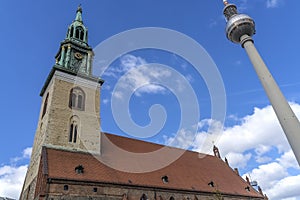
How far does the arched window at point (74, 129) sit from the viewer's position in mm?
20441

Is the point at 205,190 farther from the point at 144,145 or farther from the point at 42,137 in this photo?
the point at 42,137

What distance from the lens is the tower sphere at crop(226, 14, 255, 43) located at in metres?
13.3

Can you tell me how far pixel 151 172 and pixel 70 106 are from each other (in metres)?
10.0

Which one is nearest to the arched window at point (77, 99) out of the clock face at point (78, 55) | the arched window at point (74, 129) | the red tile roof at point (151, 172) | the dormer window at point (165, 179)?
the arched window at point (74, 129)

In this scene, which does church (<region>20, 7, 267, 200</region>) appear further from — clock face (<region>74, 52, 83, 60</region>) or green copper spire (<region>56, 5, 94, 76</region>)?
clock face (<region>74, 52, 83, 60</region>)

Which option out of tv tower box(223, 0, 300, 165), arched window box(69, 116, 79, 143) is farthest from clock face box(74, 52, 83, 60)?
tv tower box(223, 0, 300, 165)

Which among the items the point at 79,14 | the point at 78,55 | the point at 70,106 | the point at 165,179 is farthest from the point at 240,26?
the point at 79,14

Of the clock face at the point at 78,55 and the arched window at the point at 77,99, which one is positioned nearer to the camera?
the arched window at the point at 77,99

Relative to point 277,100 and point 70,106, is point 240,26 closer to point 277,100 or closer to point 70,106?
point 277,100

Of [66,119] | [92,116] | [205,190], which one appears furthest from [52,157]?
[205,190]

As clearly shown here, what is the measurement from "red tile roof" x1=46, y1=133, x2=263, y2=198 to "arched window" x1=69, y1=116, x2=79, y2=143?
1418 mm

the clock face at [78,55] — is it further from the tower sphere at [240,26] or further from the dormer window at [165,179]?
the tower sphere at [240,26]

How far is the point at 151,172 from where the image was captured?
22469 mm

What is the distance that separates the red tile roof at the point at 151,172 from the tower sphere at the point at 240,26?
1377 cm
